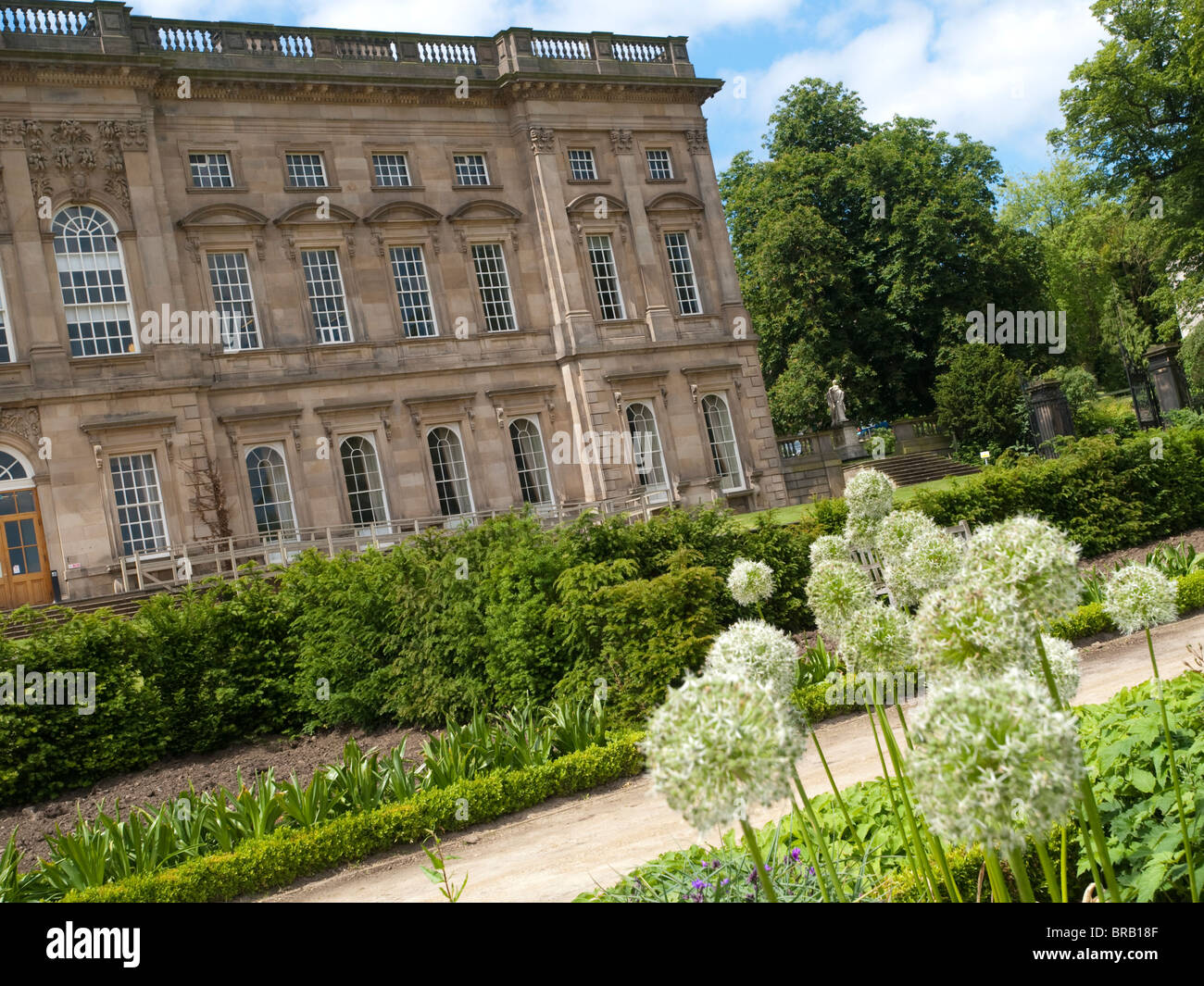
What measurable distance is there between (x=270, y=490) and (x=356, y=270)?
7243 millimetres

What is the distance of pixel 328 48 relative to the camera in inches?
1266

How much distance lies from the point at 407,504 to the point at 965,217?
1040 inches

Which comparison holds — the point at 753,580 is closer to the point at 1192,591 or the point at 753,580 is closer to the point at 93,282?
the point at 1192,591

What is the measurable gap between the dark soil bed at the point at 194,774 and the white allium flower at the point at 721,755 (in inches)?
388

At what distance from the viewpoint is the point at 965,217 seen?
142 feet

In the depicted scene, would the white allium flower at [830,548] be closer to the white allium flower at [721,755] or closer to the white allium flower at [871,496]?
the white allium flower at [871,496]

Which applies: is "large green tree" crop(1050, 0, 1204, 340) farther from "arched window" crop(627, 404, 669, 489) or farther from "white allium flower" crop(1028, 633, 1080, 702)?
"white allium flower" crop(1028, 633, 1080, 702)

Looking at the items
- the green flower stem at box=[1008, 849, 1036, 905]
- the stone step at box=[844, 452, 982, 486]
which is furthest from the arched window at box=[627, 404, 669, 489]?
the green flower stem at box=[1008, 849, 1036, 905]

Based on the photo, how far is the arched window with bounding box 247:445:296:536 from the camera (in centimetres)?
2928

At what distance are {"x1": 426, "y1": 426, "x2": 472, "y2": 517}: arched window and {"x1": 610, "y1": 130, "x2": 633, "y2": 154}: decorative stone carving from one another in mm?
11425

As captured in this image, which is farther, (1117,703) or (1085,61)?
(1085,61)

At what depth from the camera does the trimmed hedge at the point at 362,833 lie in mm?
8977

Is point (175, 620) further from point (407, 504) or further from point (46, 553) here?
point (407, 504)

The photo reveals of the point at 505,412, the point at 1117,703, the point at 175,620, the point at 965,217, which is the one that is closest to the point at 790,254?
the point at 965,217
